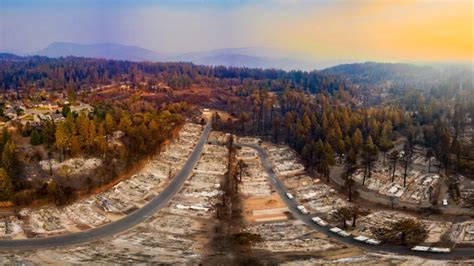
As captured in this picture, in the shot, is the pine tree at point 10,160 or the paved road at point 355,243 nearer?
the paved road at point 355,243

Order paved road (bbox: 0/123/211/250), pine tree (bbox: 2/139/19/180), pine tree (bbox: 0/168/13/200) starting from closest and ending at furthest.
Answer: paved road (bbox: 0/123/211/250) → pine tree (bbox: 0/168/13/200) → pine tree (bbox: 2/139/19/180)

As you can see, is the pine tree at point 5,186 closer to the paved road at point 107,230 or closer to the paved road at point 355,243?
the paved road at point 107,230

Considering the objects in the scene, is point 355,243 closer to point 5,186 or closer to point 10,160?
point 5,186

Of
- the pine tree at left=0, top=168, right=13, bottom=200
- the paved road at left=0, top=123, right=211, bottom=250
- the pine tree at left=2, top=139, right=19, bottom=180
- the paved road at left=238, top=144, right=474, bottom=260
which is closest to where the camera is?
the paved road at left=238, top=144, right=474, bottom=260

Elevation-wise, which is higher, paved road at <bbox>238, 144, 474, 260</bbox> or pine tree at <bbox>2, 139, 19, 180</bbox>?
pine tree at <bbox>2, 139, 19, 180</bbox>

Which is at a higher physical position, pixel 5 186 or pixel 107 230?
pixel 5 186

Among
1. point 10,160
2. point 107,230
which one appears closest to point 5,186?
point 10,160

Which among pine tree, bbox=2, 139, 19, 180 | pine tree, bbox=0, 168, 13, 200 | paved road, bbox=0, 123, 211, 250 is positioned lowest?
paved road, bbox=0, 123, 211, 250

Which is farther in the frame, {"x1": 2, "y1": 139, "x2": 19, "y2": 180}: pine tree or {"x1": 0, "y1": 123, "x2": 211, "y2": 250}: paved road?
{"x1": 2, "y1": 139, "x2": 19, "y2": 180}: pine tree

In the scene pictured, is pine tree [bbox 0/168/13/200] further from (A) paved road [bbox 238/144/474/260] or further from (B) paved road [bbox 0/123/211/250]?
(A) paved road [bbox 238/144/474/260]

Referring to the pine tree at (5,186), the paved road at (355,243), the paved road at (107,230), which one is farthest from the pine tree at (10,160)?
the paved road at (355,243)

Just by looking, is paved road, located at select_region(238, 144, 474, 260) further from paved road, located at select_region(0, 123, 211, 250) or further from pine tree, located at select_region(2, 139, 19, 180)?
pine tree, located at select_region(2, 139, 19, 180)

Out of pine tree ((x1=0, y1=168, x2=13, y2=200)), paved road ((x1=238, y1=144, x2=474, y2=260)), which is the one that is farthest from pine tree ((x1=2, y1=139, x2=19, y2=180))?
paved road ((x1=238, y1=144, x2=474, y2=260))
